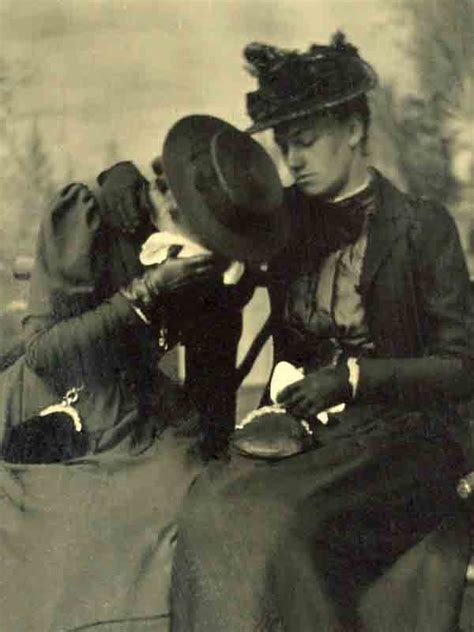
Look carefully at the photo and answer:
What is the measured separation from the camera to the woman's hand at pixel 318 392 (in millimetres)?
1936

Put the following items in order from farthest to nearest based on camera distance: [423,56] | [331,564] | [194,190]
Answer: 1. [423,56]
2. [194,190]
3. [331,564]

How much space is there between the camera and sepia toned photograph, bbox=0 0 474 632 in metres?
1.87

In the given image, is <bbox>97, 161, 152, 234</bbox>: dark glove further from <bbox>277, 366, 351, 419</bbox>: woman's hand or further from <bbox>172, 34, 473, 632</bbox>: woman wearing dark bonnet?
<bbox>277, 366, 351, 419</bbox>: woman's hand

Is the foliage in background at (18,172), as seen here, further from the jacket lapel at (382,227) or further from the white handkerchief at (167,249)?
the jacket lapel at (382,227)

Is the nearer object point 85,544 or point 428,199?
point 85,544

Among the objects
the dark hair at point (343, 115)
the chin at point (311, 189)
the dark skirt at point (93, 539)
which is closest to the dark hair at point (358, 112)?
the dark hair at point (343, 115)

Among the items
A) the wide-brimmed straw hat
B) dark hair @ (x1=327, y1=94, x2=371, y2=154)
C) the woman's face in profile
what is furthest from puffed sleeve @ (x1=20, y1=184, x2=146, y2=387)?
dark hair @ (x1=327, y1=94, x2=371, y2=154)

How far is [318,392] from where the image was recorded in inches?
76.0

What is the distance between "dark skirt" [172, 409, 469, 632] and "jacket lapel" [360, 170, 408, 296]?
0.27 metres

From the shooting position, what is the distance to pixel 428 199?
204cm

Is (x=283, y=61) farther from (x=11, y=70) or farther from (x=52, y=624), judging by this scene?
(x=52, y=624)

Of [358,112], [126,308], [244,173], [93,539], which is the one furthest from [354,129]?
[93,539]

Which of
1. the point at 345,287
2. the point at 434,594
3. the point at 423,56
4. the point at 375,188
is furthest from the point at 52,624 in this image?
the point at 423,56

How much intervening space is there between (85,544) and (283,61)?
38.2 inches
